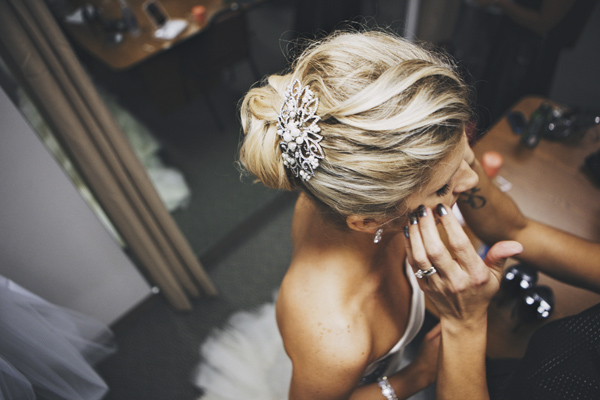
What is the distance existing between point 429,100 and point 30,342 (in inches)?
52.5

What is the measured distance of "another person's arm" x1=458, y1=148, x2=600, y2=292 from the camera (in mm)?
990

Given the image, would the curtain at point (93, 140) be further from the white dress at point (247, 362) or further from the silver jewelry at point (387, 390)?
the silver jewelry at point (387, 390)

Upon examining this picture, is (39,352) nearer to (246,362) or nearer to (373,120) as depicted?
(246,362)

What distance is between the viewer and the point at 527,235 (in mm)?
1064

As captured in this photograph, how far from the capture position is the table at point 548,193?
0.99 m

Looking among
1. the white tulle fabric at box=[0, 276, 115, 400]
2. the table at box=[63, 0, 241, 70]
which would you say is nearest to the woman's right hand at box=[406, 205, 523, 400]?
the white tulle fabric at box=[0, 276, 115, 400]

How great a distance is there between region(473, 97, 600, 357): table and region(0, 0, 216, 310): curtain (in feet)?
4.76

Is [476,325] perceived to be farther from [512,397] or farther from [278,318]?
[278,318]

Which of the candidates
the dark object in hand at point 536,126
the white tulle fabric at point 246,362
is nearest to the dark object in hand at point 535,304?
the dark object in hand at point 536,126

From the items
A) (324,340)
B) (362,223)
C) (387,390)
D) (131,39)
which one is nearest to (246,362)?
(387,390)

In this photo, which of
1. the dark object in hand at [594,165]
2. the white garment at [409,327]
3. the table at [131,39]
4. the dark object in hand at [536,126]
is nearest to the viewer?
the white garment at [409,327]

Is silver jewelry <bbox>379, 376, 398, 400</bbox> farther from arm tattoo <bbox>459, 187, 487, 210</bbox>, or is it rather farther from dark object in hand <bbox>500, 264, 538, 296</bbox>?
arm tattoo <bbox>459, 187, 487, 210</bbox>

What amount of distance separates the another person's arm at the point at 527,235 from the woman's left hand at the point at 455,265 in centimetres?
31

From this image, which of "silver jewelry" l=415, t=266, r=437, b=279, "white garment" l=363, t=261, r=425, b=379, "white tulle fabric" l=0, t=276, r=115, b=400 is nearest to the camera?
"silver jewelry" l=415, t=266, r=437, b=279
